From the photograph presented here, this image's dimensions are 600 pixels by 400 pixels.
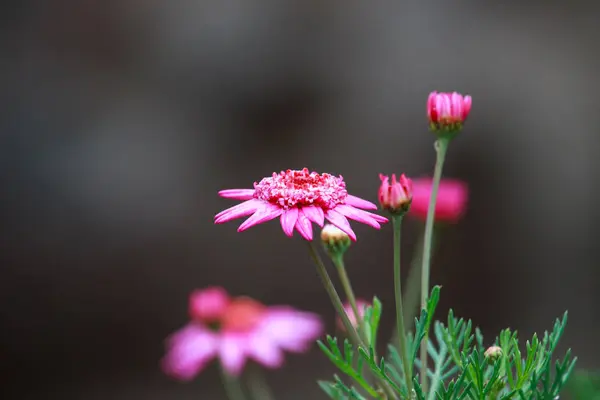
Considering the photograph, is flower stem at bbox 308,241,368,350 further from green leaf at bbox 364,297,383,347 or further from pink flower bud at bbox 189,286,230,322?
pink flower bud at bbox 189,286,230,322

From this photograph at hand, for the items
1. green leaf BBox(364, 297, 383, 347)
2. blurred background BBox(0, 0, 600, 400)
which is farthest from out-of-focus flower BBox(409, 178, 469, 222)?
blurred background BBox(0, 0, 600, 400)

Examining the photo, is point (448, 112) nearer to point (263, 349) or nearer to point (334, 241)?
point (334, 241)

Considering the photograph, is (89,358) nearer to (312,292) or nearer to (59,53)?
(312,292)

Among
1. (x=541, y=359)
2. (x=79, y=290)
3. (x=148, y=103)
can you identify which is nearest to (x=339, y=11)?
(x=148, y=103)

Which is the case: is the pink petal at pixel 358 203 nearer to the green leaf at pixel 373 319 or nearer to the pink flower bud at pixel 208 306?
the green leaf at pixel 373 319

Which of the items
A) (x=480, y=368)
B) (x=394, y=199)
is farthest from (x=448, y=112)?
(x=480, y=368)

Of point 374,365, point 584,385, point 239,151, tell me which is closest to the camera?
point 374,365

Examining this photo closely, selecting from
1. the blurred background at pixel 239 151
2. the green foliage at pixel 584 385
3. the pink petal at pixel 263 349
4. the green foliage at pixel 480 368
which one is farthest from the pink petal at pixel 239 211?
the blurred background at pixel 239 151
